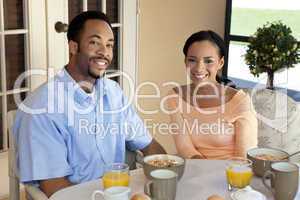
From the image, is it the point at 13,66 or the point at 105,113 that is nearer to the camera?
the point at 105,113

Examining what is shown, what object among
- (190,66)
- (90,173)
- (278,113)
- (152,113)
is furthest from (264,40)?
(90,173)

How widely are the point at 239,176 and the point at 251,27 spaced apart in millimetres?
2142

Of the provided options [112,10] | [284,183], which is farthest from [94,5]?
[284,183]

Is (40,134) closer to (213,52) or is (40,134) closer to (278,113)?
(213,52)

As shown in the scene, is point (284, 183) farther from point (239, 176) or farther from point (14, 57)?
point (14, 57)

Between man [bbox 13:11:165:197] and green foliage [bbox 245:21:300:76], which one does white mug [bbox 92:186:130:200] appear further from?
green foliage [bbox 245:21:300:76]

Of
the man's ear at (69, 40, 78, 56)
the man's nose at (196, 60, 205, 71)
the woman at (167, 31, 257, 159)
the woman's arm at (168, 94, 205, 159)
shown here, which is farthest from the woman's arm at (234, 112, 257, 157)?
the man's ear at (69, 40, 78, 56)

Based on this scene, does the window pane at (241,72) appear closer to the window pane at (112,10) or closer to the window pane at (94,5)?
the window pane at (112,10)

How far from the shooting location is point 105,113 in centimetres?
198

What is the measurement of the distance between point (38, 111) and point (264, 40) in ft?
4.92

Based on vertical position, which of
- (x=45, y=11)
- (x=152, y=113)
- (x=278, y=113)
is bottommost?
(x=152, y=113)

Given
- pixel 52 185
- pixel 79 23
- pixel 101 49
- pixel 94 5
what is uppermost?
pixel 94 5

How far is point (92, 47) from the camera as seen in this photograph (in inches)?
76.2

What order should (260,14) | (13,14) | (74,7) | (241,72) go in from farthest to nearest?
(241,72)
(260,14)
(74,7)
(13,14)
